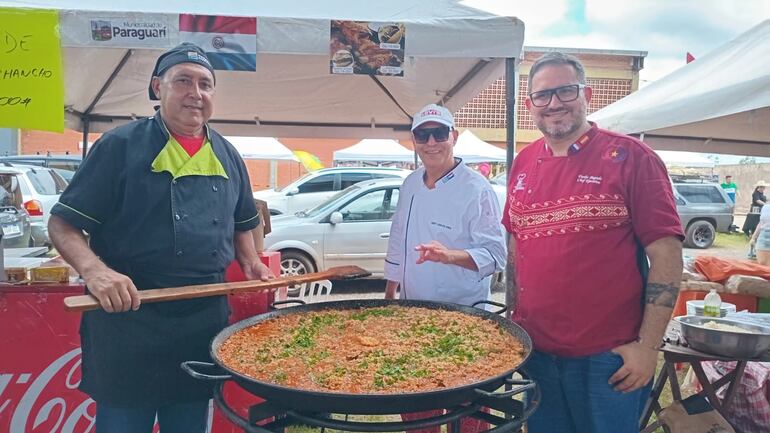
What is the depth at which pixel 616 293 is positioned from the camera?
204cm

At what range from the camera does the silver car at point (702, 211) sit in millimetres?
14609

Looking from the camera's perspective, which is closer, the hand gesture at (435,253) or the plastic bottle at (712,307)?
the hand gesture at (435,253)

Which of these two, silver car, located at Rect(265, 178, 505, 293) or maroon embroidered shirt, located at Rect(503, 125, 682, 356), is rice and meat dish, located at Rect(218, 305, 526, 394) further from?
silver car, located at Rect(265, 178, 505, 293)

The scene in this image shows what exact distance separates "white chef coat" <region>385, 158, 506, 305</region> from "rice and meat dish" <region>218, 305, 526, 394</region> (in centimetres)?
21

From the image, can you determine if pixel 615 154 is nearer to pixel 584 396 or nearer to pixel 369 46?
pixel 584 396

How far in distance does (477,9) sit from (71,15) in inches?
78.9

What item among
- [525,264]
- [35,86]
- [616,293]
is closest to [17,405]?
[35,86]

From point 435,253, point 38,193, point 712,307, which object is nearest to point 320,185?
point 38,193

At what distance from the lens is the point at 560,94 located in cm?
212

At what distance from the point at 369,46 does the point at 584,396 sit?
1.91 meters

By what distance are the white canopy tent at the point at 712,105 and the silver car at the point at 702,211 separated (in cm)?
900

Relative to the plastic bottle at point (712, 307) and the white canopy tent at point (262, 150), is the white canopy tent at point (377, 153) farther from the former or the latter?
the plastic bottle at point (712, 307)

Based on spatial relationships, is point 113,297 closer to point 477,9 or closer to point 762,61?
point 477,9

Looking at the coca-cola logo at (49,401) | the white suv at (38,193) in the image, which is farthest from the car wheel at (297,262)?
the coca-cola logo at (49,401)
